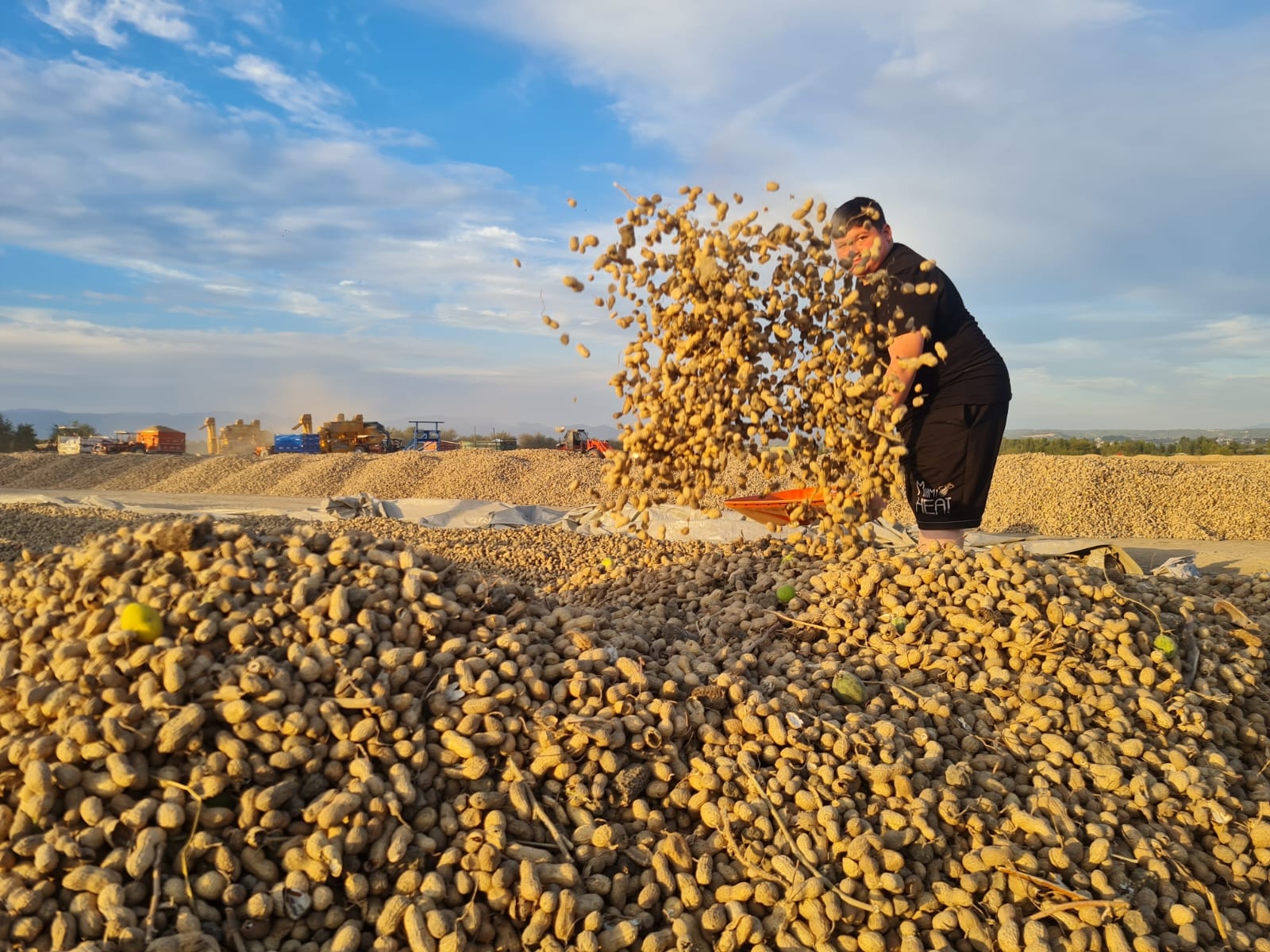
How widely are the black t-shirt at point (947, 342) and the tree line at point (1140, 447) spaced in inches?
515

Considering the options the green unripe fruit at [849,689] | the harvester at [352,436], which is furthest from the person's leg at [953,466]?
the harvester at [352,436]

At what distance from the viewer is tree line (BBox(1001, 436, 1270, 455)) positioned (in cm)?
1570

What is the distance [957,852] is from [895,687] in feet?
1.71

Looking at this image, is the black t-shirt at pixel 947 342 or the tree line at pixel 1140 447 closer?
the black t-shirt at pixel 947 342

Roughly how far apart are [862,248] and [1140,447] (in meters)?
15.8

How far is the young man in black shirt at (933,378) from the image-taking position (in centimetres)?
319

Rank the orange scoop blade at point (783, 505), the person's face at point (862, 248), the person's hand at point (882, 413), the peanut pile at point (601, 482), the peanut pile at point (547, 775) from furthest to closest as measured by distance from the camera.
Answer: the peanut pile at point (601, 482) < the orange scoop blade at point (783, 505) < the person's face at point (862, 248) < the person's hand at point (882, 413) < the peanut pile at point (547, 775)

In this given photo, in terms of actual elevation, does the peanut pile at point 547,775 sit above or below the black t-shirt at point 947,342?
below

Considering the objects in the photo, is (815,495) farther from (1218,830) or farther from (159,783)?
(159,783)

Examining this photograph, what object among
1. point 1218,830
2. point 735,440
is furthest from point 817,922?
point 735,440

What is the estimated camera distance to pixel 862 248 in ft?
10.6

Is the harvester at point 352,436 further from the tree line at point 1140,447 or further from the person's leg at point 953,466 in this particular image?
the person's leg at point 953,466

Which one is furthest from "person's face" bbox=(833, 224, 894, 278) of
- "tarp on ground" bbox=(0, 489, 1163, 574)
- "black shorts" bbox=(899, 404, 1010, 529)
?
"tarp on ground" bbox=(0, 489, 1163, 574)

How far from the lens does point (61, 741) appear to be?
60.7 inches
